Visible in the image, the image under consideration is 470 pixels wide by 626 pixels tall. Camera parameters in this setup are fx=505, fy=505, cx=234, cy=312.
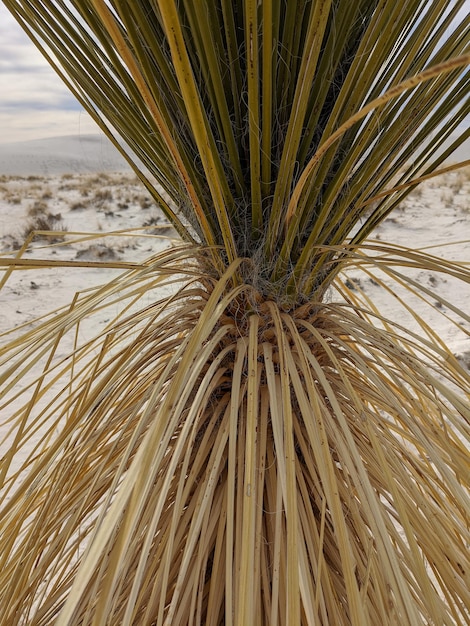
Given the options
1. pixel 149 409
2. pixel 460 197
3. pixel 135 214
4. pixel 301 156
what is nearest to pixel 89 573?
pixel 149 409

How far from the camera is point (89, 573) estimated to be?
244 mm

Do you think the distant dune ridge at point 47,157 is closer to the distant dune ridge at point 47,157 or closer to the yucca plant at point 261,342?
the distant dune ridge at point 47,157

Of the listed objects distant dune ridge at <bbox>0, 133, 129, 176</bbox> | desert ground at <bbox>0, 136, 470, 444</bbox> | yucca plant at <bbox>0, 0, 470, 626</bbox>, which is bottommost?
distant dune ridge at <bbox>0, 133, 129, 176</bbox>

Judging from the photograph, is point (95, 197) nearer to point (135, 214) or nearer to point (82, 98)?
point (135, 214)

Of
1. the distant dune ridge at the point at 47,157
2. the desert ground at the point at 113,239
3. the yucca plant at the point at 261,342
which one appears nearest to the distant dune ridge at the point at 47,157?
the distant dune ridge at the point at 47,157

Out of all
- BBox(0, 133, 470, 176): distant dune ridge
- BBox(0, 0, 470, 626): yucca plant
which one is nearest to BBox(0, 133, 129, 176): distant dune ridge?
BBox(0, 133, 470, 176): distant dune ridge

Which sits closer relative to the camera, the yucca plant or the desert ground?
the yucca plant

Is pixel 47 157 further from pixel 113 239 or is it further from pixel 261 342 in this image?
pixel 261 342

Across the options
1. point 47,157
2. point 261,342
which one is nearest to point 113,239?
point 261,342

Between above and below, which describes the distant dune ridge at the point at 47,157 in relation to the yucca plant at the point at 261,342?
below

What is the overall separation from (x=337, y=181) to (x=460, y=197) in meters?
6.24

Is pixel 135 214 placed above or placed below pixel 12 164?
above

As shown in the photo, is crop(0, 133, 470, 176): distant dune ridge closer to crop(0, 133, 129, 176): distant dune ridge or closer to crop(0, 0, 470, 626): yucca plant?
crop(0, 133, 129, 176): distant dune ridge

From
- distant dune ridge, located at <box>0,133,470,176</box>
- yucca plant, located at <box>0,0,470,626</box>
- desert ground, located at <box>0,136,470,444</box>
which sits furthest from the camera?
distant dune ridge, located at <box>0,133,470,176</box>
